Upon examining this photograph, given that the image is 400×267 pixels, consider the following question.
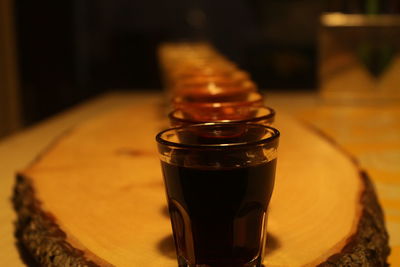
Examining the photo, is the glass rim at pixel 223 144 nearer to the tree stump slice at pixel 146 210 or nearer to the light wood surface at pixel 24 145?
the tree stump slice at pixel 146 210

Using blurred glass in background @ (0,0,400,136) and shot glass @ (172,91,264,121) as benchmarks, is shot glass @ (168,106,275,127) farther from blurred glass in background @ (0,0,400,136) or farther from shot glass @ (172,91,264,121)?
blurred glass in background @ (0,0,400,136)

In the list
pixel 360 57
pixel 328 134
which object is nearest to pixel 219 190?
pixel 328 134

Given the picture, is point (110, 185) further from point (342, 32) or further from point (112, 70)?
point (112, 70)

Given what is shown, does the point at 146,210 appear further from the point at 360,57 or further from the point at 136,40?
the point at 136,40

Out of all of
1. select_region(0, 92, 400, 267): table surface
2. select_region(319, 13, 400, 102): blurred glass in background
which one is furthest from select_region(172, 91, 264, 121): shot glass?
select_region(319, 13, 400, 102): blurred glass in background

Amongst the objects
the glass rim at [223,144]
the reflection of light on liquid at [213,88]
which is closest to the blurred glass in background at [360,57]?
the reflection of light on liquid at [213,88]
